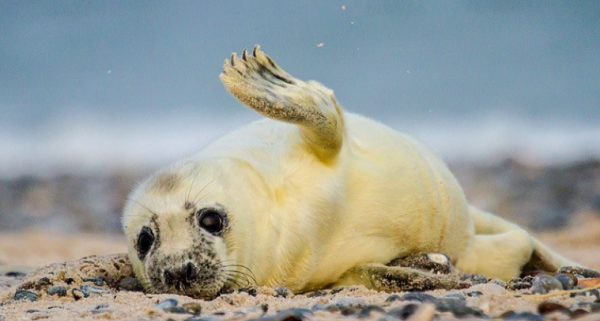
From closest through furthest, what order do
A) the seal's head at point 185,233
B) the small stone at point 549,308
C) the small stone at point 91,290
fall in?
the small stone at point 549,308, the seal's head at point 185,233, the small stone at point 91,290

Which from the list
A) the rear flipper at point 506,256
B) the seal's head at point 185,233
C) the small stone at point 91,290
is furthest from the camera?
the rear flipper at point 506,256

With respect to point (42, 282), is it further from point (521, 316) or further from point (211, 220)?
point (521, 316)

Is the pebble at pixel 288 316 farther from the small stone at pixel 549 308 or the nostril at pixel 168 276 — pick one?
the nostril at pixel 168 276

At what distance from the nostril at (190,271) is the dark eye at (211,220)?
17 centimetres

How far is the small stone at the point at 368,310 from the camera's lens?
6.67 ft

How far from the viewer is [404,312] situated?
1.99 m

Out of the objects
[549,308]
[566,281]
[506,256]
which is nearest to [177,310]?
[549,308]

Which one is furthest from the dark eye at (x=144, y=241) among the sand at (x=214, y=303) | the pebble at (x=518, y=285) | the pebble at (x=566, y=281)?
the pebble at (x=566, y=281)

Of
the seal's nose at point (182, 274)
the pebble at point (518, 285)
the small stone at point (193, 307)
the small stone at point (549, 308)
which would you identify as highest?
the pebble at point (518, 285)

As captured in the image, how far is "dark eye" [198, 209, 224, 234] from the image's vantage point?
2.80 m

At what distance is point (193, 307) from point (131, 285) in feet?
2.74

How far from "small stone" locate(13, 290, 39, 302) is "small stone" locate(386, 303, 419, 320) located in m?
1.49

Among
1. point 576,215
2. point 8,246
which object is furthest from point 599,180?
point 8,246

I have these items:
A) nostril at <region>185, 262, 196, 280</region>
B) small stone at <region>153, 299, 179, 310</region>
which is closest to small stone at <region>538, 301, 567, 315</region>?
small stone at <region>153, 299, 179, 310</region>
